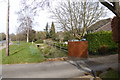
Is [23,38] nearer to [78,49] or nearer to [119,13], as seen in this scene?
[78,49]

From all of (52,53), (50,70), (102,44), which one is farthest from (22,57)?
(102,44)

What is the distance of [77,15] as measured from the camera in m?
16.8

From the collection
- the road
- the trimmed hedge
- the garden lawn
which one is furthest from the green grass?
the road

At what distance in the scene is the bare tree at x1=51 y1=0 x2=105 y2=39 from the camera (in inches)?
634

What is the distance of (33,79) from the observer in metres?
5.30

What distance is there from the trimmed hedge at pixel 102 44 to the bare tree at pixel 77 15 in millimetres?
3941

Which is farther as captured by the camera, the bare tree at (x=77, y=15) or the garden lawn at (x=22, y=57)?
the bare tree at (x=77, y=15)

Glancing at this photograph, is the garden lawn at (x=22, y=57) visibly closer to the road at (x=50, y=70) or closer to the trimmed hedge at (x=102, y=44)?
the road at (x=50, y=70)

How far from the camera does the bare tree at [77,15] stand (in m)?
16.1

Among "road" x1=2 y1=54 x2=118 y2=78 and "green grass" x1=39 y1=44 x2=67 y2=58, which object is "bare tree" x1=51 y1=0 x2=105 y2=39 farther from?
"road" x1=2 y1=54 x2=118 y2=78

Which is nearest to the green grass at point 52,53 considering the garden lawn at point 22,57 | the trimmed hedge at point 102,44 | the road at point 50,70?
the garden lawn at point 22,57

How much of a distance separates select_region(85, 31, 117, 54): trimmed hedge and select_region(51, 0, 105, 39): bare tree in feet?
12.9

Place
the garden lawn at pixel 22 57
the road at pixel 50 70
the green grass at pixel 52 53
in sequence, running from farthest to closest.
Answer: the green grass at pixel 52 53 → the garden lawn at pixel 22 57 → the road at pixel 50 70

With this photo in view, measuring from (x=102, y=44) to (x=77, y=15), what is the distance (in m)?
5.78
